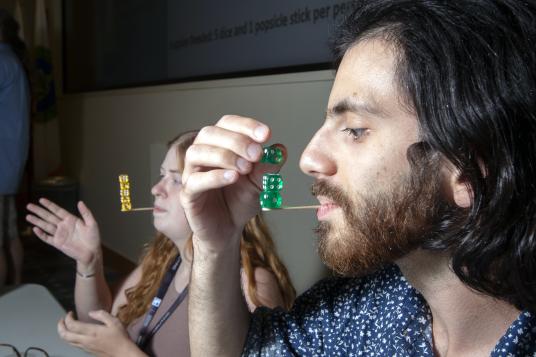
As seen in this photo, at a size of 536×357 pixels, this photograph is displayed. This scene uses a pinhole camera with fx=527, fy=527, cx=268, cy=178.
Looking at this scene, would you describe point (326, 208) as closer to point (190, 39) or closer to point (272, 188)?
point (272, 188)

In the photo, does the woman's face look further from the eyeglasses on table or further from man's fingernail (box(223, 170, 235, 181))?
man's fingernail (box(223, 170, 235, 181))

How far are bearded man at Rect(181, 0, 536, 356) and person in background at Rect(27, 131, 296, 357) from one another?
63cm

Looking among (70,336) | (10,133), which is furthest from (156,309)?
(10,133)

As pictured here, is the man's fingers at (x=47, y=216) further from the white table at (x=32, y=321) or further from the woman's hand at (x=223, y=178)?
the woman's hand at (x=223, y=178)

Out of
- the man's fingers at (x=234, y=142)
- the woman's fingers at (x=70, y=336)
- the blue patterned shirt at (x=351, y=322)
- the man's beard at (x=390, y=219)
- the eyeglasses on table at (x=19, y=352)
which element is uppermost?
the man's fingers at (x=234, y=142)

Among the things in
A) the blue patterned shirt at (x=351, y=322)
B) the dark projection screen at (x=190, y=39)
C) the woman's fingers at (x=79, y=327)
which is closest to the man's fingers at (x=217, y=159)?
the blue patterned shirt at (x=351, y=322)

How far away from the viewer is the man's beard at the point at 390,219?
89 cm

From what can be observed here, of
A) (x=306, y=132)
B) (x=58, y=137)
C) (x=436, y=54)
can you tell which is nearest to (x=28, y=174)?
(x=58, y=137)

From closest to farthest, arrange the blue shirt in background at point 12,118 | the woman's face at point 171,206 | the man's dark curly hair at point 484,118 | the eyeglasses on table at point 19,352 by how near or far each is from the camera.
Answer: the man's dark curly hair at point 484,118
the eyeglasses on table at point 19,352
the woman's face at point 171,206
the blue shirt in background at point 12,118

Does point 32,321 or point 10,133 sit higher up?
point 10,133

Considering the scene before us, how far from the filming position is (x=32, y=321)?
1575mm

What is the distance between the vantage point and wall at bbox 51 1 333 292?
2502 millimetres

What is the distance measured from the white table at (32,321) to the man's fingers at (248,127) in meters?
0.82

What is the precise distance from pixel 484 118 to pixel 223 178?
0.42 meters
